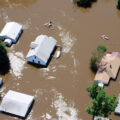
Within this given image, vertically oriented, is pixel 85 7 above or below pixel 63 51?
above

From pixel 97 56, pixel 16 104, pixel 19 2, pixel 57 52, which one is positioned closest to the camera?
pixel 16 104

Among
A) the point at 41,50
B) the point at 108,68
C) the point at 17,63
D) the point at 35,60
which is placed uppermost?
the point at 41,50

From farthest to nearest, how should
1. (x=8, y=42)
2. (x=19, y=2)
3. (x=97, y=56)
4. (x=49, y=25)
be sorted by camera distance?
(x=19, y=2) < (x=49, y=25) < (x=8, y=42) < (x=97, y=56)

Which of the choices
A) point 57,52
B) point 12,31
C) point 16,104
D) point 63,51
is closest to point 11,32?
point 12,31

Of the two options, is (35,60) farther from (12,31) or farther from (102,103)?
(102,103)

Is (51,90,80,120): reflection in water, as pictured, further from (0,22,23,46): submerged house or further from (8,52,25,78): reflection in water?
(0,22,23,46): submerged house

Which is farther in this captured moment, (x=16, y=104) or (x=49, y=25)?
(x=49, y=25)

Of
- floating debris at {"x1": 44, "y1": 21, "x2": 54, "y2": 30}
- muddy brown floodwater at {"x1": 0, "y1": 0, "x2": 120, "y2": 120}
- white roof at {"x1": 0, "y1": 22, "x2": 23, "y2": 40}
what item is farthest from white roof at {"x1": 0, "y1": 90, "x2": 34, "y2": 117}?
floating debris at {"x1": 44, "y1": 21, "x2": 54, "y2": 30}
